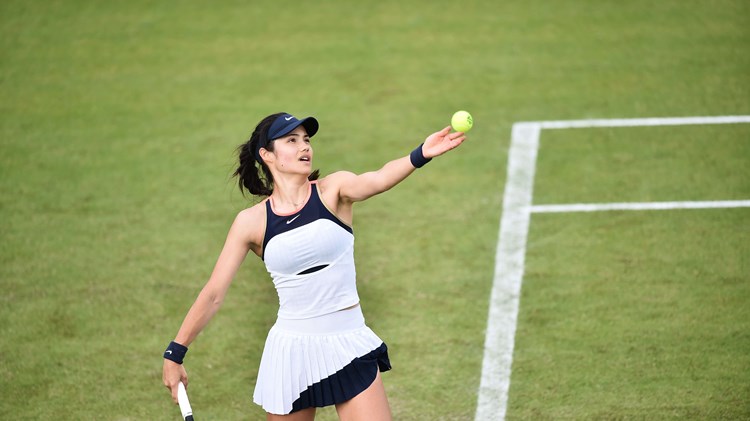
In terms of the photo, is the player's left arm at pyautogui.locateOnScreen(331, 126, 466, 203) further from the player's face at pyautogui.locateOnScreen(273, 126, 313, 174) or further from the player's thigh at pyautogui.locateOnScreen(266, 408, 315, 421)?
the player's thigh at pyautogui.locateOnScreen(266, 408, 315, 421)

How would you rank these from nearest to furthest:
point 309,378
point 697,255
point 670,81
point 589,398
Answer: point 309,378 → point 589,398 → point 697,255 → point 670,81

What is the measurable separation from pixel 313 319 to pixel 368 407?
1.78 ft

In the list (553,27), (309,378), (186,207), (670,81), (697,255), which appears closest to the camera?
(309,378)

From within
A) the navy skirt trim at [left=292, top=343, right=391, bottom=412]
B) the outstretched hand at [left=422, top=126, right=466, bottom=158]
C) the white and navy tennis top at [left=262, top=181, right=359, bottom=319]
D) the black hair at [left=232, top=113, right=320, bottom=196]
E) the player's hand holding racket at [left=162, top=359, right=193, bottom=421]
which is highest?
the outstretched hand at [left=422, top=126, right=466, bottom=158]

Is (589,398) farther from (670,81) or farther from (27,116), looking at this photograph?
(27,116)

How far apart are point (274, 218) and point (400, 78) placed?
23.0 feet

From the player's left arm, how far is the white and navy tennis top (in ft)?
0.51

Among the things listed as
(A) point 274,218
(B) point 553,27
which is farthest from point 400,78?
(A) point 274,218

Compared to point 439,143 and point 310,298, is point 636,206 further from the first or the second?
point 310,298

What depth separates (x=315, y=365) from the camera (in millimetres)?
5766

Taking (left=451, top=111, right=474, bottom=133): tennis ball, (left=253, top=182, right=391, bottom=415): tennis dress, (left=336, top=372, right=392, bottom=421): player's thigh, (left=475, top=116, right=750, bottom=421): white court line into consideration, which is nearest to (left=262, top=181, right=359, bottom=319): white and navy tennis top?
(left=253, top=182, right=391, bottom=415): tennis dress

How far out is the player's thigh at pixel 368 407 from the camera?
568 centimetres

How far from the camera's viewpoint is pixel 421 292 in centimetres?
880

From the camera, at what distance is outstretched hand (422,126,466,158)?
18.3 ft
